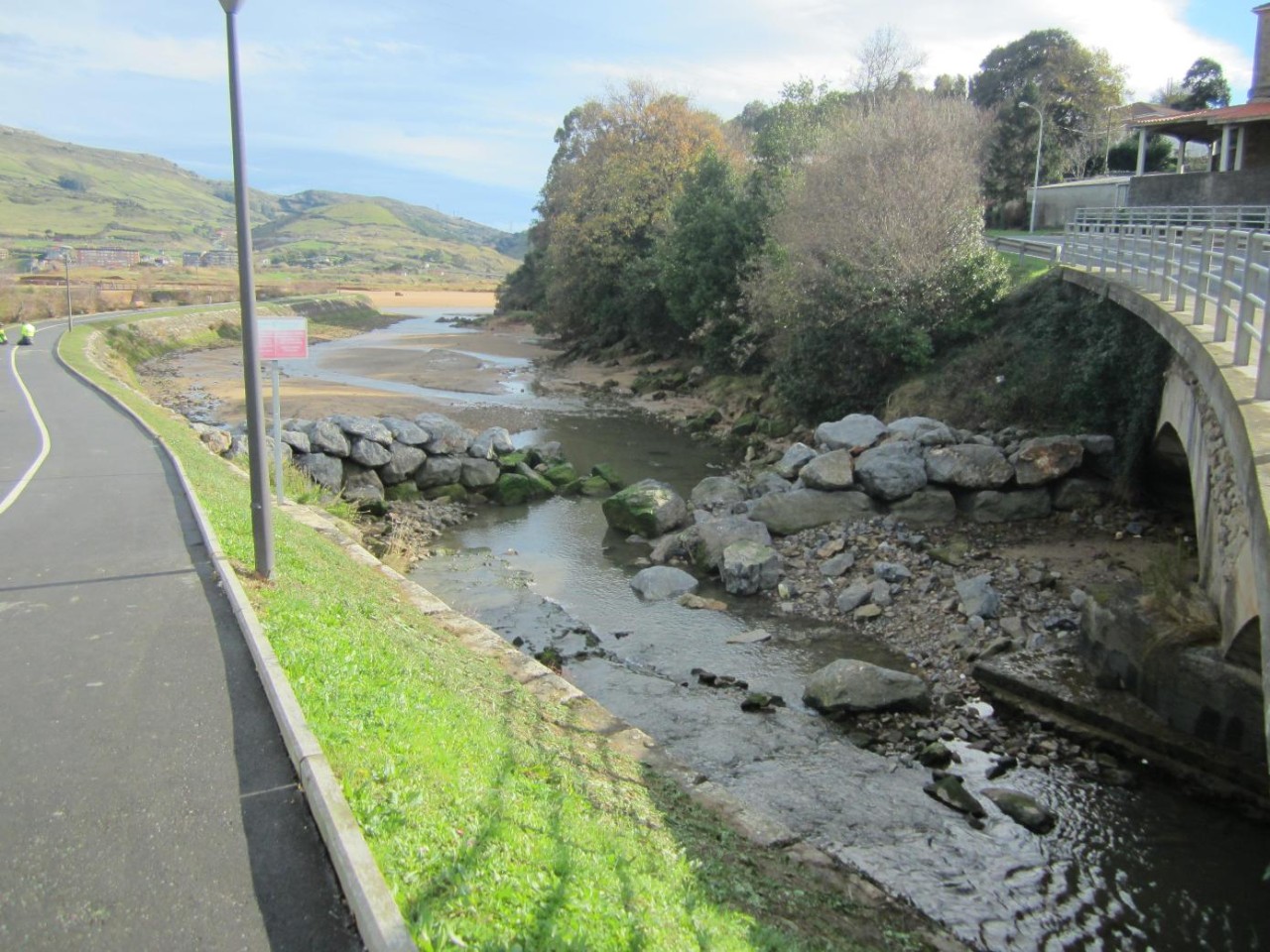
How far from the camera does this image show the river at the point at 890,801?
873 centimetres

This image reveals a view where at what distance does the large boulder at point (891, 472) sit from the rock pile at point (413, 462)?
784cm

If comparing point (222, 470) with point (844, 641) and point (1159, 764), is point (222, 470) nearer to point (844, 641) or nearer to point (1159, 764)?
point (844, 641)

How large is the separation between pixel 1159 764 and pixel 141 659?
36.3 ft

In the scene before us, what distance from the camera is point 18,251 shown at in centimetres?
13962

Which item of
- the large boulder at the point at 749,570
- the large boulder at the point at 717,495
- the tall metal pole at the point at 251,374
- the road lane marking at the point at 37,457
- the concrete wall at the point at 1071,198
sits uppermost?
the concrete wall at the point at 1071,198

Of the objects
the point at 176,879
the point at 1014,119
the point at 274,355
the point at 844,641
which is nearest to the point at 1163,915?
the point at 844,641

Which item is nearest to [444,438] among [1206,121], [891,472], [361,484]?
[361,484]

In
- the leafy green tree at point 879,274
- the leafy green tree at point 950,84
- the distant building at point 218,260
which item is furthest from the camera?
the distant building at point 218,260

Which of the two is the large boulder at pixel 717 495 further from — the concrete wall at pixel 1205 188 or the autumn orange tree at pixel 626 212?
the autumn orange tree at pixel 626 212

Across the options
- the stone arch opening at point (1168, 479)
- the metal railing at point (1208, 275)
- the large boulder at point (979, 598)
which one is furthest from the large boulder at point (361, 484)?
the metal railing at point (1208, 275)

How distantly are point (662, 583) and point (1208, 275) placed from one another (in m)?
10.0

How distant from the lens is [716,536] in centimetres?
1941

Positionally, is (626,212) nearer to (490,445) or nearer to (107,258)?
(490,445)

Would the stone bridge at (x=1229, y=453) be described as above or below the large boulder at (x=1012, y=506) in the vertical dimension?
above
